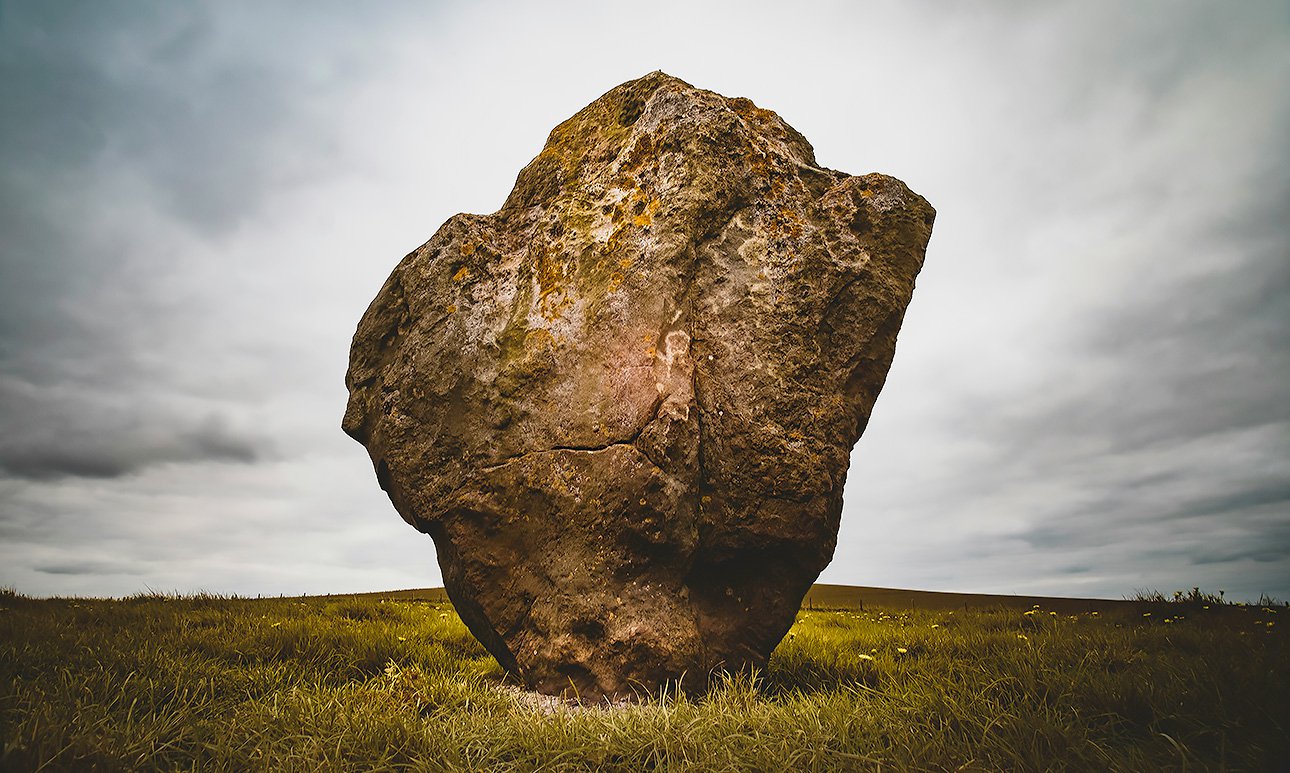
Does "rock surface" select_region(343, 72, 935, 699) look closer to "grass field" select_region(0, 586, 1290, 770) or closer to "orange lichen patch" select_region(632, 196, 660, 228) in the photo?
"orange lichen patch" select_region(632, 196, 660, 228)

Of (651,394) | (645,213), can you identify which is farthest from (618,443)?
(645,213)

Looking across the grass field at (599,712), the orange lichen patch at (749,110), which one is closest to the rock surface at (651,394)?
the orange lichen patch at (749,110)

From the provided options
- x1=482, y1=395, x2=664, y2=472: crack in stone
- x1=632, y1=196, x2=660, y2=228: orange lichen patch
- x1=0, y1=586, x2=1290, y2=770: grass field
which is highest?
x1=632, y1=196, x2=660, y2=228: orange lichen patch

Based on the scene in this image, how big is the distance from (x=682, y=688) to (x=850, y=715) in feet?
3.96

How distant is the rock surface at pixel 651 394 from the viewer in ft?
13.9

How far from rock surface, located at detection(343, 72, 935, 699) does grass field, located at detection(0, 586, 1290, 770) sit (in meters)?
0.55

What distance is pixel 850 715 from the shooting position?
3273 mm

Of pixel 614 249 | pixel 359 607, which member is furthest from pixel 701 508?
pixel 359 607

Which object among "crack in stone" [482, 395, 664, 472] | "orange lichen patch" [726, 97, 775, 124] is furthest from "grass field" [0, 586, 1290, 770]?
"orange lichen patch" [726, 97, 775, 124]

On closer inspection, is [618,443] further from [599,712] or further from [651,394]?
[599,712]

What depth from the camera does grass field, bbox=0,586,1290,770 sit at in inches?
106

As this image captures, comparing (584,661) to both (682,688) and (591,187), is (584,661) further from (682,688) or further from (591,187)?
(591,187)

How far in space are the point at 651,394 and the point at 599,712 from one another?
6.44 feet

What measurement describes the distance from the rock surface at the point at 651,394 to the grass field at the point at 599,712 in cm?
55
